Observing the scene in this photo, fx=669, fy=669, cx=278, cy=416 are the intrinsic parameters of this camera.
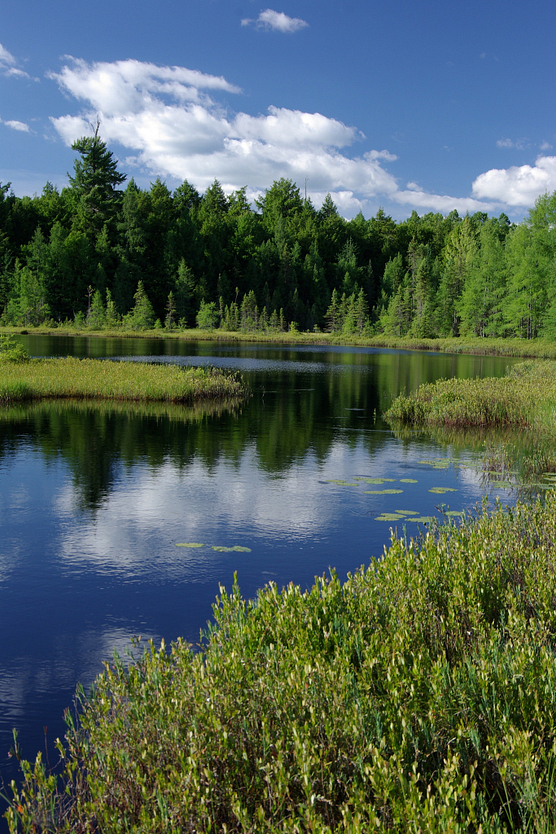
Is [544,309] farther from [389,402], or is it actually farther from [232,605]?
[232,605]

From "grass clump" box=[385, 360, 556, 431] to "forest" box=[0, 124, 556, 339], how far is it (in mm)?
46327

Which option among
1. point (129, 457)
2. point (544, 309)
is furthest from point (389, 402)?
point (544, 309)

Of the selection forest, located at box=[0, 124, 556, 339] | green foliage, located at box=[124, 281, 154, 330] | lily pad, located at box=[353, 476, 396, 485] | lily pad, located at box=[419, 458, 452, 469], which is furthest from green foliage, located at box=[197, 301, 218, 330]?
lily pad, located at box=[353, 476, 396, 485]

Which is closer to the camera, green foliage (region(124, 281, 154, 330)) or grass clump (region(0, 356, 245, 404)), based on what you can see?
grass clump (region(0, 356, 245, 404))

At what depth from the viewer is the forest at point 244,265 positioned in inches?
3204

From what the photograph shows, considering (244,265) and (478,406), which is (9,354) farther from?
(244,265)

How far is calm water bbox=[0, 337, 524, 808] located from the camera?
24.9 ft

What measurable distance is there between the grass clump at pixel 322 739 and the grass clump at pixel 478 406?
1653cm

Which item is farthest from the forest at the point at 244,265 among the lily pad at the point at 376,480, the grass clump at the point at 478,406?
the lily pad at the point at 376,480

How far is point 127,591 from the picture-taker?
8.93m

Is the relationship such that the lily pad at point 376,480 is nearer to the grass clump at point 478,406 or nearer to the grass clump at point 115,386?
the grass clump at point 478,406

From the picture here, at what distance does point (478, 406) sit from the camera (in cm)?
2219

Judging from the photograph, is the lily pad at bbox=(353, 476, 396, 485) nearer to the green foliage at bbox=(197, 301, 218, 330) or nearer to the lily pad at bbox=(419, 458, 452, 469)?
the lily pad at bbox=(419, 458, 452, 469)

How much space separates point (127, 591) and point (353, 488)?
687cm
